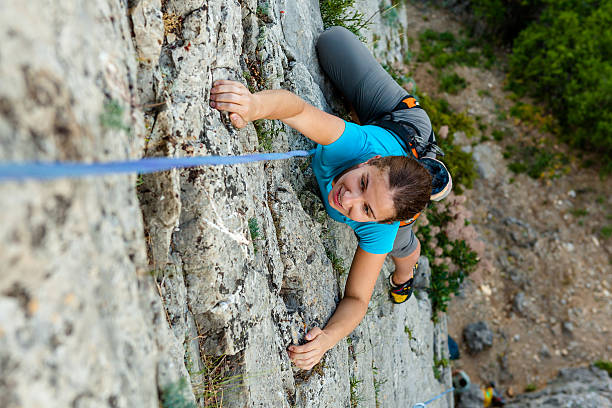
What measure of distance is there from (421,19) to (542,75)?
4.56 metres

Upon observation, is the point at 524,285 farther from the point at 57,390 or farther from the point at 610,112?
the point at 57,390

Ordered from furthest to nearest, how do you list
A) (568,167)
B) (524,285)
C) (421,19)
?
1. (421,19)
2. (568,167)
3. (524,285)

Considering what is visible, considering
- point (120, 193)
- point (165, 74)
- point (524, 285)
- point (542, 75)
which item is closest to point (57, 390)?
point (120, 193)

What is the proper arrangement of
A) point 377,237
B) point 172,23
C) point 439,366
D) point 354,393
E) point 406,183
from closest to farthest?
1. point 172,23
2. point 406,183
3. point 377,237
4. point 354,393
5. point 439,366

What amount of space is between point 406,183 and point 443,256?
17.6ft

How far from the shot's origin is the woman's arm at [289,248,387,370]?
3.47 metres

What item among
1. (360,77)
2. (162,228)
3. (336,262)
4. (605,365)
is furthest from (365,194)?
(605,365)

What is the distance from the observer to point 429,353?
7.05m

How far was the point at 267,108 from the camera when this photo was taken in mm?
3037

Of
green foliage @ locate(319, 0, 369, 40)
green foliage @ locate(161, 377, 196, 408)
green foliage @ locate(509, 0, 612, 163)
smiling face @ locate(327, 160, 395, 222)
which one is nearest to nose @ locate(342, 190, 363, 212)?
smiling face @ locate(327, 160, 395, 222)

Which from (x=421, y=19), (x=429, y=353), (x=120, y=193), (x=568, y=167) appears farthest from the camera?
(x=421, y=19)

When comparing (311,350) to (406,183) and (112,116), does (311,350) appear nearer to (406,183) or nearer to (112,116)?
(406,183)

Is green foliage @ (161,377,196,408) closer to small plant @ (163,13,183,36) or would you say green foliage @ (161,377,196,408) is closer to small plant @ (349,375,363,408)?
small plant @ (163,13,183,36)

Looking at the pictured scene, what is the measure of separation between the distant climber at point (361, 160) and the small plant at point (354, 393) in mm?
806
